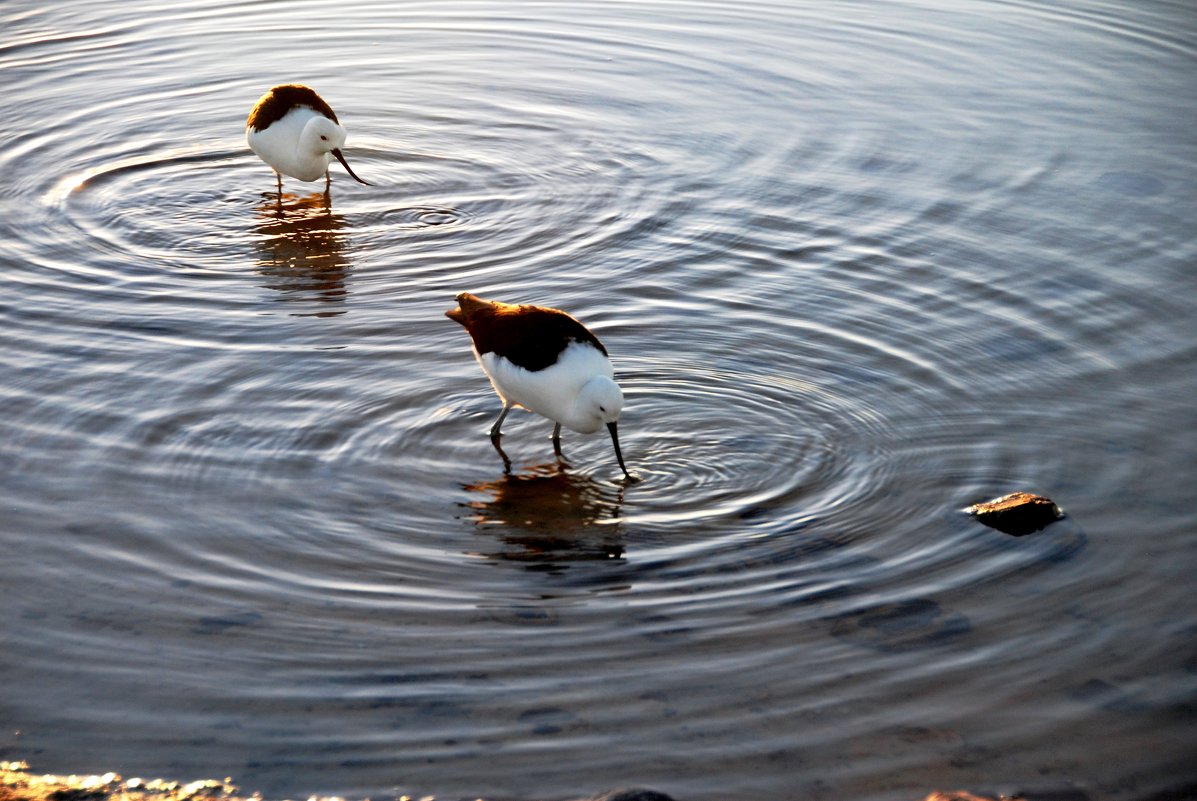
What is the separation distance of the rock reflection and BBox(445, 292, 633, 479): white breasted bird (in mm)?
295

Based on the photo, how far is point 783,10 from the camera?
17.6 metres

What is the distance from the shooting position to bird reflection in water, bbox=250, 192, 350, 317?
402 inches

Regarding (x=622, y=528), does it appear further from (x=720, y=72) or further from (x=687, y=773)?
(x=720, y=72)

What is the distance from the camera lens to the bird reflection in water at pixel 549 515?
694 centimetres

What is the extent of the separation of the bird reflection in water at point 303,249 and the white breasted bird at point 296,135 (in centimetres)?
32

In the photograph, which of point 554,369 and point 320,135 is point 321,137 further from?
point 554,369

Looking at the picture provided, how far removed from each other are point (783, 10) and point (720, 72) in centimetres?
309

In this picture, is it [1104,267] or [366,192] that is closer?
[1104,267]

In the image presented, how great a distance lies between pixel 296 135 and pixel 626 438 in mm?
5536

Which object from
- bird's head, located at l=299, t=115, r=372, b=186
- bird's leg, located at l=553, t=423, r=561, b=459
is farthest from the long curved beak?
bird's leg, located at l=553, t=423, r=561, b=459

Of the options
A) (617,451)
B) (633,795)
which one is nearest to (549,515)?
(617,451)

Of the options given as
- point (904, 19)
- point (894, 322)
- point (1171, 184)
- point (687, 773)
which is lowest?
point (687, 773)

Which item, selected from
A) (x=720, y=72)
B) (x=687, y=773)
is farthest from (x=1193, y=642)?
(x=720, y=72)

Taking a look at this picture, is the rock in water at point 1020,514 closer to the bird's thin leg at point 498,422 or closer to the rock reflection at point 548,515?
the rock reflection at point 548,515
